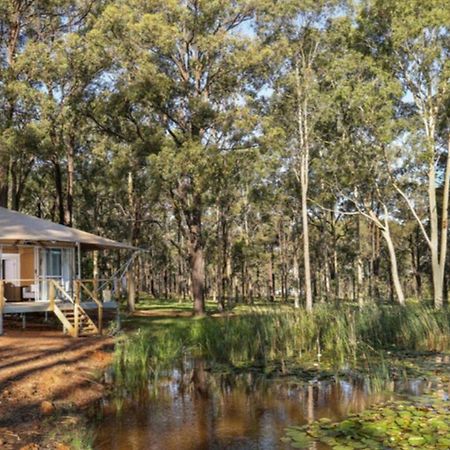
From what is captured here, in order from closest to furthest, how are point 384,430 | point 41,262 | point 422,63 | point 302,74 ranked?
point 384,430 → point 41,262 → point 422,63 → point 302,74

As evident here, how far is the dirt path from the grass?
673 millimetres

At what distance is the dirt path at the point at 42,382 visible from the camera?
684cm

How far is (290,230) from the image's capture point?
45.0 metres

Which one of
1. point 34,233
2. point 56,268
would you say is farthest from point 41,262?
point 34,233

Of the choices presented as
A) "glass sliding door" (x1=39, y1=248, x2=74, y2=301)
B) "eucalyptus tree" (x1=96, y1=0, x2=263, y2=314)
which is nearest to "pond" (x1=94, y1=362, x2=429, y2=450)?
"glass sliding door" (x1=39, y1=248, x2=74, y2=301)

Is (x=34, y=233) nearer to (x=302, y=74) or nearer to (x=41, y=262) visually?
(x=41, y=262)

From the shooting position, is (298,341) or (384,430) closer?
(384,430)

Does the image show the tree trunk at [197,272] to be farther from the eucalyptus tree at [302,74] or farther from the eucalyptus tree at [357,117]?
the eucalyptus tree at [357,117]

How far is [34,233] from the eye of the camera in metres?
17.1

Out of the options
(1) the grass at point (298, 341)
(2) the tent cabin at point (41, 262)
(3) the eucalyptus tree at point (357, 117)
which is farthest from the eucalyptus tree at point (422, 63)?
(2) the tent cabin at point (41, 262)

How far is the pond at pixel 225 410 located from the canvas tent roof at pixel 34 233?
8257 mm

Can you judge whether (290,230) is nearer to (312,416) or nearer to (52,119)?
(52,119)

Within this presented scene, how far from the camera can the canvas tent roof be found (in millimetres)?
16469

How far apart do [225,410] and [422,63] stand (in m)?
18.7
